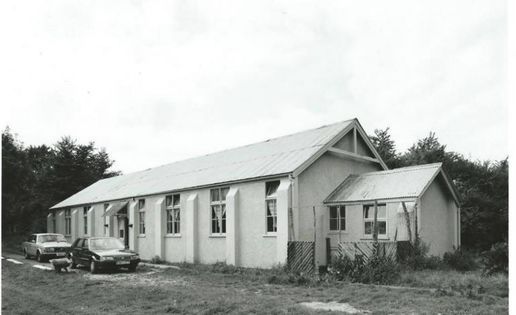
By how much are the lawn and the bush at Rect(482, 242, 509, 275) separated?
41 cm

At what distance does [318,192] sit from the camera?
20.7m

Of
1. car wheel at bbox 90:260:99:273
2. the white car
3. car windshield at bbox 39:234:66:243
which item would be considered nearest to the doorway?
car windshield at bbox 39:234:66:243

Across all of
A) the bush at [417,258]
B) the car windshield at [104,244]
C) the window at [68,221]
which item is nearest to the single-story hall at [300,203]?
the bush at [417,258]

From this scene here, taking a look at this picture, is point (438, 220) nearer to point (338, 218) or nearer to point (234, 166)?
point (338, 218)

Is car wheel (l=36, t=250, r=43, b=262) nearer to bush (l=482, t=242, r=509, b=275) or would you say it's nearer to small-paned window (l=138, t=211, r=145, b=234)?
small-paned window (l=138, t=211, r=145, b=234)

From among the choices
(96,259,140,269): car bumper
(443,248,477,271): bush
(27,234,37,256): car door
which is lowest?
(27,234,37,256): car door

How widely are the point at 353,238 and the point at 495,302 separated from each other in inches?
362

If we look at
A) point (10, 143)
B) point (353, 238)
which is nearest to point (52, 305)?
point (353, 238)

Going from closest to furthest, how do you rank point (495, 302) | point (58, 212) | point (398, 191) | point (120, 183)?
point (495, 302), point (398, 191), point (120, 183), point (58, 212)

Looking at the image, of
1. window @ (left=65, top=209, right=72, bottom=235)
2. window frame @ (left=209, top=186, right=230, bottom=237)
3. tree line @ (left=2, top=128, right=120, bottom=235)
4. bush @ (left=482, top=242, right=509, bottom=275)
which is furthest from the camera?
tree line @ (left=2, top=128, right=120, bottom=235)

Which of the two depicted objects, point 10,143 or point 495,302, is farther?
point 10,143

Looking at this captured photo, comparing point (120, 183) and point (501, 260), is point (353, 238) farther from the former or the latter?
point (120, 183)

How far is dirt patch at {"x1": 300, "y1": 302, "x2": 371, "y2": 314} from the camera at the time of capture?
10208 mm

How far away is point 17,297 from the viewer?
1377cm
